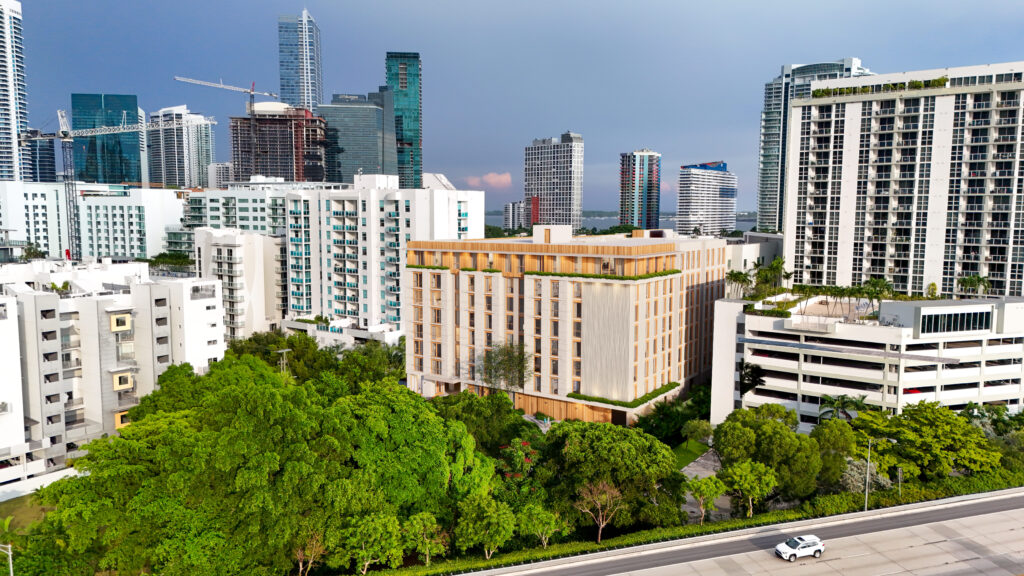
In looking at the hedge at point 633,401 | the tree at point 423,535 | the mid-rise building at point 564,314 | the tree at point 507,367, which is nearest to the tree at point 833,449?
the hedge at point 633,401

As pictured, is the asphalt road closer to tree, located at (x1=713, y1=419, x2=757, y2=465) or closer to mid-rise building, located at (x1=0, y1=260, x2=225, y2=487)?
tree, located at (x1=713, y1=419, x2=757, y2=465)

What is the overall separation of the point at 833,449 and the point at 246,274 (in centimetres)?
9342

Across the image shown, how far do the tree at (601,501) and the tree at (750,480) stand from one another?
323 inches

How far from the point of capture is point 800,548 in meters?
42.9

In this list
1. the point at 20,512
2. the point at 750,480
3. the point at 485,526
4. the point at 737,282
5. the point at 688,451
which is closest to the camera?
the point at 485,526

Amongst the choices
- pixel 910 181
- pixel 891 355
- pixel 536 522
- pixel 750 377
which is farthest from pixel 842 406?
pixel 910 181

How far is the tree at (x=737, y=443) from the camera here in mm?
51188

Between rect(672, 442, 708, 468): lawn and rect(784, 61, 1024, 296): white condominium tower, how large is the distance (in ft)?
142

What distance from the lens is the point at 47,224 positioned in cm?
15462

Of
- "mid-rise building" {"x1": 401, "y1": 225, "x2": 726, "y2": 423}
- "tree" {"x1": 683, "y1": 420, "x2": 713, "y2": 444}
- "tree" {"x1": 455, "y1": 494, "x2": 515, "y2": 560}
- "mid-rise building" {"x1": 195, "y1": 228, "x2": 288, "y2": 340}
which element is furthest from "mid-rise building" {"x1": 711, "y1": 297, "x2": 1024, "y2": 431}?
"mid-rise building" {"x1": 195, "y1": 228, "x2": 288, "y2": 340}

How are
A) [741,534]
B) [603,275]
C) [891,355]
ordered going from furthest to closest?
[603,275] → [891,355] → [741,534]

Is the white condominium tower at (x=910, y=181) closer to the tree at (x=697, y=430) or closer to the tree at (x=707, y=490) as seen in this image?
the tree at (x=697, y=430)

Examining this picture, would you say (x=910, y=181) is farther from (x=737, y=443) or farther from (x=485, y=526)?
(x=485, y=526)

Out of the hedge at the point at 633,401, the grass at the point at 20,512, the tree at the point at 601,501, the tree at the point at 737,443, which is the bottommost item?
the grass at the point at 20,512
